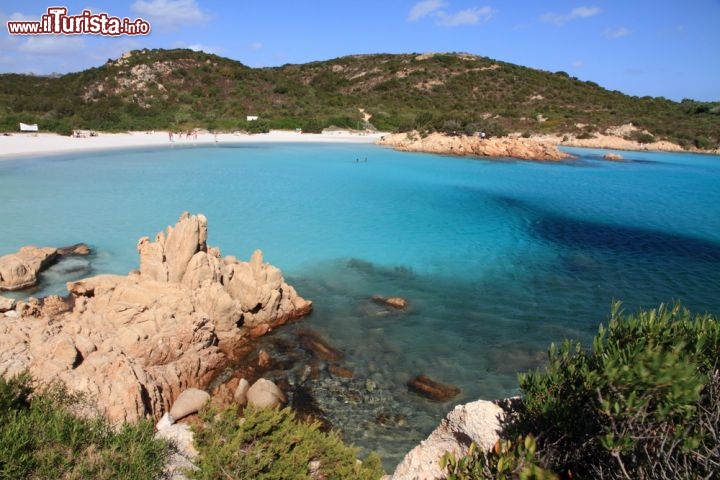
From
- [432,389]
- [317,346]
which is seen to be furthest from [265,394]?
[432,389]

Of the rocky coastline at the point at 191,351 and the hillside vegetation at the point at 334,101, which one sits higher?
the hillside vegetation at the point at 334,101

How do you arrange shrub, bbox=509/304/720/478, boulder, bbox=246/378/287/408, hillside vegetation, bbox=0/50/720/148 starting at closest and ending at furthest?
1. shrub, bbox=509/304/720/478
2. boulder, bbox=246/378/287/408
3. hillside vegetation, bbox=0/50/720/148

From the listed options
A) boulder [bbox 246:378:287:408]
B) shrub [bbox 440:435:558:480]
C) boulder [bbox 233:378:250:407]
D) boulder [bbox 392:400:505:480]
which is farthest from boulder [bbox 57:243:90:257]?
shrub [bbox 440:435:558:480]

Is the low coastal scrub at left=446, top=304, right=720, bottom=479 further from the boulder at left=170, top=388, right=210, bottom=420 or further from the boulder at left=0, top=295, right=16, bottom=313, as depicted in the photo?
the boulder at left=0, top=295, right=16, bottom=313

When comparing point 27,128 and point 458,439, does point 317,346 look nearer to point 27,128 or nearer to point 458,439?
point 458,439

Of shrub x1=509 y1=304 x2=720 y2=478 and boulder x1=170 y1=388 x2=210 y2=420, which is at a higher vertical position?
shrub x1=509 y1=304 x2=720 y2=478

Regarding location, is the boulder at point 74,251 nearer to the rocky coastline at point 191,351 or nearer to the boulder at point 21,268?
the boulder at point 21,268

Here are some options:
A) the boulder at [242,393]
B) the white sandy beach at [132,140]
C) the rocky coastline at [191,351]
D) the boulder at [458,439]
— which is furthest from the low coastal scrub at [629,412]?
the white sandy beach at [132,140]
